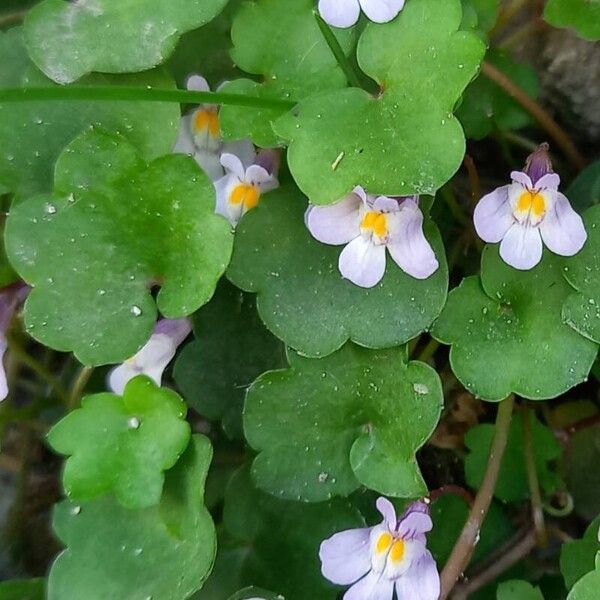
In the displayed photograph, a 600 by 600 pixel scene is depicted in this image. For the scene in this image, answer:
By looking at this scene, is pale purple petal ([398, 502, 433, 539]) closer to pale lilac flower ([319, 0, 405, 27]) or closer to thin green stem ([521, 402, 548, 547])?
thin green stem ([521, 402, 548, 547])

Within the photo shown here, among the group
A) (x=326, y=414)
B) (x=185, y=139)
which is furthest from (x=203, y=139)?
(x=326, y=414)

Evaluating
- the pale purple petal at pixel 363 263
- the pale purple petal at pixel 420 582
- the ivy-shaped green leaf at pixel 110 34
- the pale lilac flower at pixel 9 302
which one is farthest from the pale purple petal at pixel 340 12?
the pale purple petal at pixel 420 582

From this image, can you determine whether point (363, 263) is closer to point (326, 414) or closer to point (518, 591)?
point (326, 414)

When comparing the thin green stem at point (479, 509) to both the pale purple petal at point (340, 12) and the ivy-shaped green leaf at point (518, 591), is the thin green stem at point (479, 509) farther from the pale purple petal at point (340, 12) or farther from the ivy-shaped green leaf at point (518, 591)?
the pale purple petal at point (340, 12)

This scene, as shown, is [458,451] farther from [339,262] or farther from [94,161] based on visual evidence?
[94,161]

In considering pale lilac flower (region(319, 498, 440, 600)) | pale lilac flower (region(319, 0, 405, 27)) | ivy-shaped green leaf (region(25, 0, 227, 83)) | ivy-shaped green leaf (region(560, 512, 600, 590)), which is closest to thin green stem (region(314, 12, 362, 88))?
pale lilac flower (region(319, 0, 405, 27))

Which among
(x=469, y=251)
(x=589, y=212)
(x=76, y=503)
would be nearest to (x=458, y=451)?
(x=469, y=251)
